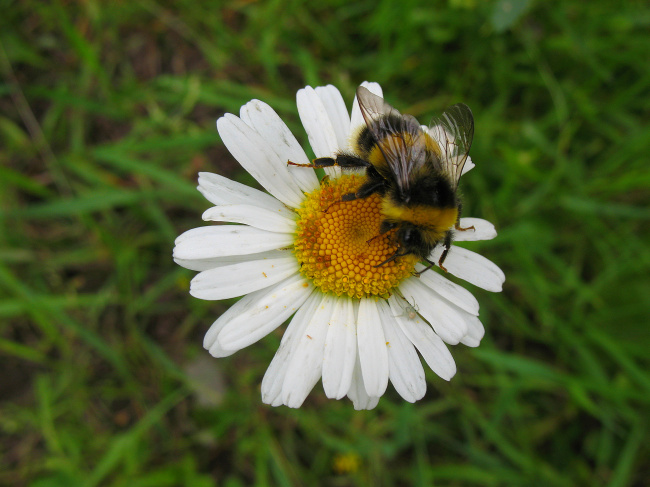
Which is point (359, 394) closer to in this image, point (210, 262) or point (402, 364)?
point (402, 364)

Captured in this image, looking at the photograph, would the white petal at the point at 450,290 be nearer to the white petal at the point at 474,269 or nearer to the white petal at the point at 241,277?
the white petal at the point at 474,269

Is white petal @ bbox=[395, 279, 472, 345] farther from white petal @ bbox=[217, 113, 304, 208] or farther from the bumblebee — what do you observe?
white petal @ bbox=[217, 113, 304, 208]

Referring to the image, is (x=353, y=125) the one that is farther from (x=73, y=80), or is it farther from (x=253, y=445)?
(x=73, y=80)

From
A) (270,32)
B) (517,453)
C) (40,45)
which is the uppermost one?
(40,45)

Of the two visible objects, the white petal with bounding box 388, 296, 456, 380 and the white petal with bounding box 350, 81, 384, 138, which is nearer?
the white petal with bounding box 388, 296, 456, 380

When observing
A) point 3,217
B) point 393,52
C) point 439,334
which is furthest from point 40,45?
point 439,334

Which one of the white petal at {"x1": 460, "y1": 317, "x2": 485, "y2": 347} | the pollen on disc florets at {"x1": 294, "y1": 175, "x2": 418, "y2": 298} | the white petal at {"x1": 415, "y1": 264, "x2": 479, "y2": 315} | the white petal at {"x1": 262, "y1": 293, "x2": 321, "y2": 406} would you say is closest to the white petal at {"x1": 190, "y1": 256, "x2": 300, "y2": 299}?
the pollen on disc florets at {"x1": 294, "y1": 175, "x2": 418, "y2": 298}
